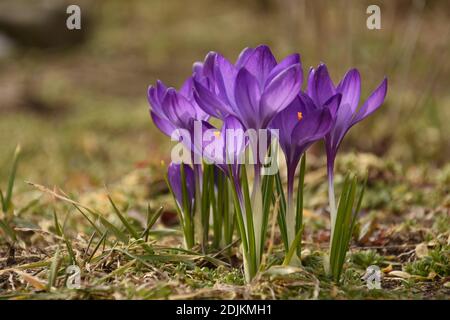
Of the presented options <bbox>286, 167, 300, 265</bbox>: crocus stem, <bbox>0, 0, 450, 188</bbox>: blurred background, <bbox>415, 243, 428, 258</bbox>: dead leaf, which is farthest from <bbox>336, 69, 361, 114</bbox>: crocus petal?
<bbox>0, 0, 450, 188</bbox>: blurred background

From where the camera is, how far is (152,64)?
8188 mm

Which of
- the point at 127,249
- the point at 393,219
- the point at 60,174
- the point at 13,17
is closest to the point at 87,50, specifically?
the point at 13,17

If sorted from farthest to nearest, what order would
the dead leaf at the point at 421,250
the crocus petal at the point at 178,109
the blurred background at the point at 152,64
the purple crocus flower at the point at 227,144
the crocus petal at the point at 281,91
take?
the blurred background at the point at 152,64, the dead leaf at the point at 421,250, the crocus petal at the point at 178,109, the purple crocus flower at the point at 227,144, the crocus petal at the point at 281,91

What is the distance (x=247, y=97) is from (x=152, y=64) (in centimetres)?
657

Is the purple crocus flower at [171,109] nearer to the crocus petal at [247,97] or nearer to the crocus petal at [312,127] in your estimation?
the crocus petal at [247,97]

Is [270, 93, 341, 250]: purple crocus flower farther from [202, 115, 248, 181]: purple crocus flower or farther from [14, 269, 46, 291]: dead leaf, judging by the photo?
[14, 269, 46, 291]: dead leaf

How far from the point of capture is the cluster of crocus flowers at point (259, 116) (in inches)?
68.7

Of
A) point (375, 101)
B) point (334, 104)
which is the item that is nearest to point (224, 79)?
point (334, 104)

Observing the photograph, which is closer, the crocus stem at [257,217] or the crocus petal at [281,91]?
the crocus petal at [281,91]

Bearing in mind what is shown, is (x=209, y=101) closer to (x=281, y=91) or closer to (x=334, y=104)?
(x=281, y=91)

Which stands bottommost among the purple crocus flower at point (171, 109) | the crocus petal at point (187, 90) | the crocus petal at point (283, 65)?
the purple crocus flower at point (171, 109)

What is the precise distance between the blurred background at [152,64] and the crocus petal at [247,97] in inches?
80.7

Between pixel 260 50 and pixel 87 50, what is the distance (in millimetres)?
7247

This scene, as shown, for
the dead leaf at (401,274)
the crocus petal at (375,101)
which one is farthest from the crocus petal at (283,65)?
the dead leaf at (401,274)
